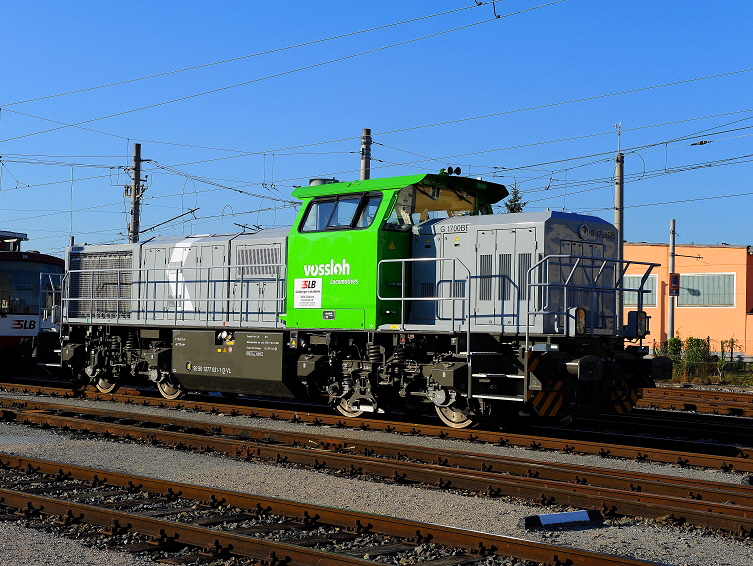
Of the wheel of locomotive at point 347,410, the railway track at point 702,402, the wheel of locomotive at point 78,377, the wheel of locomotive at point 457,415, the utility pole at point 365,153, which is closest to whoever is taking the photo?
the wheel of locomotive at point 457,415

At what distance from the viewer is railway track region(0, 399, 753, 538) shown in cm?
719

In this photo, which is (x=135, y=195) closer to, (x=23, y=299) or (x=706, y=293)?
(x=23, y=299)

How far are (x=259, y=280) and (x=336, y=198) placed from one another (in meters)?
2.41

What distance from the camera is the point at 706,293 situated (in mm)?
39438

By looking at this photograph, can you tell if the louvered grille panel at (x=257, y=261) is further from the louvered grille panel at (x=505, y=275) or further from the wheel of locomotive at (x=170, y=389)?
the louvered grille panel at (x=505, y=275)

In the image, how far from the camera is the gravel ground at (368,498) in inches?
240

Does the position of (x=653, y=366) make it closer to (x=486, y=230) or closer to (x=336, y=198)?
(x=486, y=230)

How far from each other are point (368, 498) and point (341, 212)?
5.83 metres

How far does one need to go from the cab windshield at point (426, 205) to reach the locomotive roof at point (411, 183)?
10 centimetres

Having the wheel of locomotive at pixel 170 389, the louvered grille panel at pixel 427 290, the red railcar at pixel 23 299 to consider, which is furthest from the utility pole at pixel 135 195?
the louvered grille panel at pixel 427 290

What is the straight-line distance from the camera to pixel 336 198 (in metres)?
12.8

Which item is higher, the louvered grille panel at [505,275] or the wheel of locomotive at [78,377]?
the louvered grille panel at [505,275]

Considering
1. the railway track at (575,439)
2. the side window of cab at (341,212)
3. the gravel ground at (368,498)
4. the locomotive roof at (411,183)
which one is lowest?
the gravel ground at (368,498)

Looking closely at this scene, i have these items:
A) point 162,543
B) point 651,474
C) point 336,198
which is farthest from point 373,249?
point 162,543
